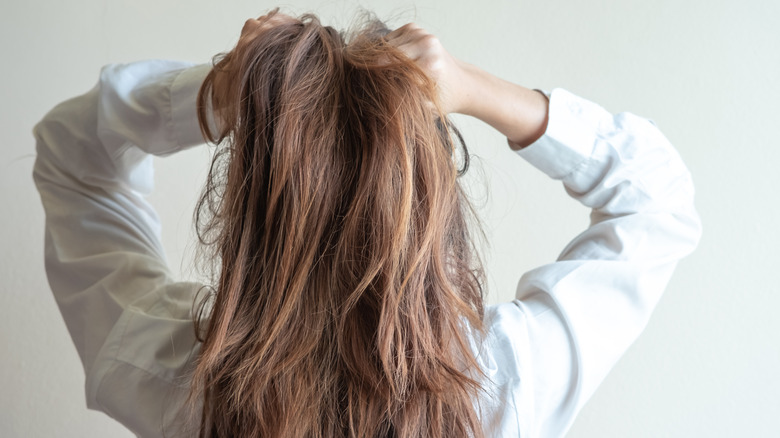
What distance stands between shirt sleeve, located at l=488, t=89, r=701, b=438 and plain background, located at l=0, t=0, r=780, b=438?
0.39 m

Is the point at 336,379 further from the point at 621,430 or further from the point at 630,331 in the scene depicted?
the point at 621,430

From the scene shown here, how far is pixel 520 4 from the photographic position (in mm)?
1000

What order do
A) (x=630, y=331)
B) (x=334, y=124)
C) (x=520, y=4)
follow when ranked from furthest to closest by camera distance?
(x=520, y=4), (x=630, y=331), (x=334, y=124)

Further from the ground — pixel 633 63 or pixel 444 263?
pixel 633 63

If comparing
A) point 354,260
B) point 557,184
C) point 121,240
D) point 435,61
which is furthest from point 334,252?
point 557,184

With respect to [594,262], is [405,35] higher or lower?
higher

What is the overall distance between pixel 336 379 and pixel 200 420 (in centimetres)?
13

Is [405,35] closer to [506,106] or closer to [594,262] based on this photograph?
[506,106]

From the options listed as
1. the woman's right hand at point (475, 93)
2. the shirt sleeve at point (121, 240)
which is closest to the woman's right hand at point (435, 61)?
the woman's right hand at point (475, 93)

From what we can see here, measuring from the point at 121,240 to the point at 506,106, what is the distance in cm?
39

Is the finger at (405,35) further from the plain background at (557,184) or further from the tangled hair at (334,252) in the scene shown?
the plain background at (557,184)

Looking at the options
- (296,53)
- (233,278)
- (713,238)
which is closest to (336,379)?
(233,278)

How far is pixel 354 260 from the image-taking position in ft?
1.57

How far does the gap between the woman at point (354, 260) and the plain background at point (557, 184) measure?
0.38 metres
